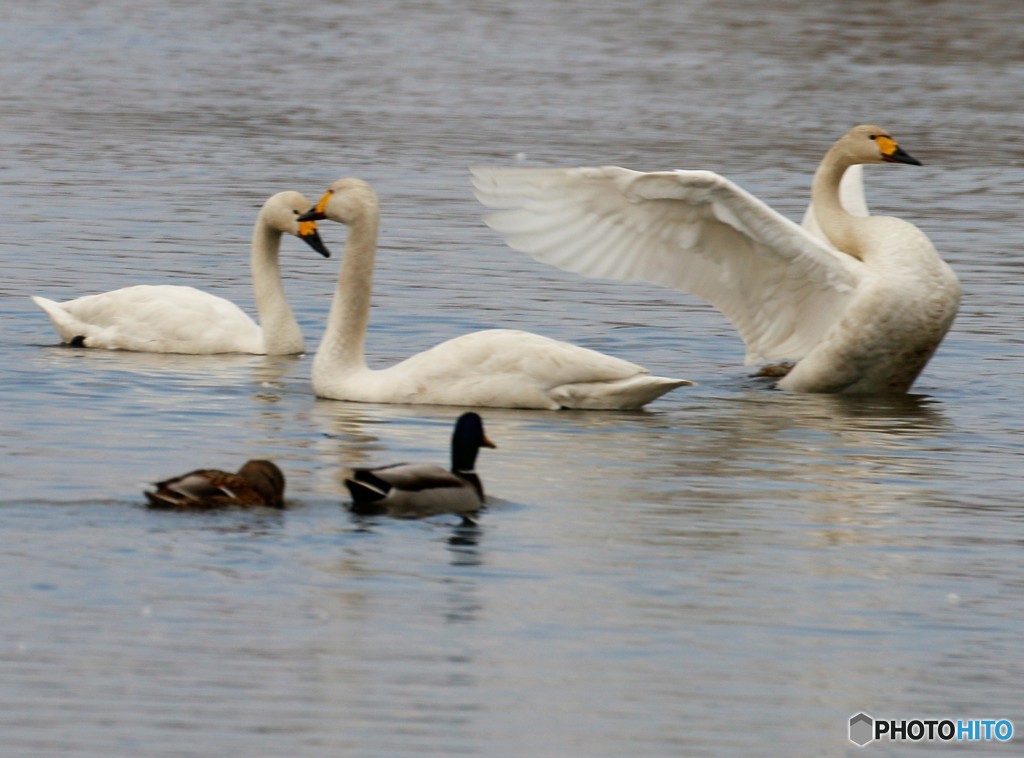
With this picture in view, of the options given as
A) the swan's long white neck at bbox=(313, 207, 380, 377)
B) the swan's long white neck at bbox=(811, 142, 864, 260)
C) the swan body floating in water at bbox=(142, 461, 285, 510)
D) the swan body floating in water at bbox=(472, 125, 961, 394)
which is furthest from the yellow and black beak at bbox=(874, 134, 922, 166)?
the swan body floating in water at bbox=(142, 461, 285, 510)

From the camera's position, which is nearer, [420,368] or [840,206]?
[420,368]

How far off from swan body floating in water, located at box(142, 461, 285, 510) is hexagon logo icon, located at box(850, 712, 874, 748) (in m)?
3.21

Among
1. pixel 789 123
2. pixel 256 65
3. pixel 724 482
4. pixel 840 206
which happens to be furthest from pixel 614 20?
pixel 724 482

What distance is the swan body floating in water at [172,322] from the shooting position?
48.3 feet

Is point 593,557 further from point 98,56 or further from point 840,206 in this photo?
point 98,56

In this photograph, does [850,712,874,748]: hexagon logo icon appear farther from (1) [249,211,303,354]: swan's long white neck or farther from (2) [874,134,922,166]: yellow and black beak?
(1) [249,211,303,354]: swan's long white neck

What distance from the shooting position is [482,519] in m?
10.2

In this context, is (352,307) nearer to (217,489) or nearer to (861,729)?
(217,489)

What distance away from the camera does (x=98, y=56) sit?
36.6 m

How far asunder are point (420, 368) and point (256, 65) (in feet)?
79.7

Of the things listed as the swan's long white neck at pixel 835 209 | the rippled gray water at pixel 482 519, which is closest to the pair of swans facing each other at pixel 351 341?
the rippled gray water at pixel 482 519

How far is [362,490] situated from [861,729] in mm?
3104

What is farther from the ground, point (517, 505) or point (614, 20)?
point (614, 20)

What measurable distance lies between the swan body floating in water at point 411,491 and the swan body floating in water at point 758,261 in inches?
139
